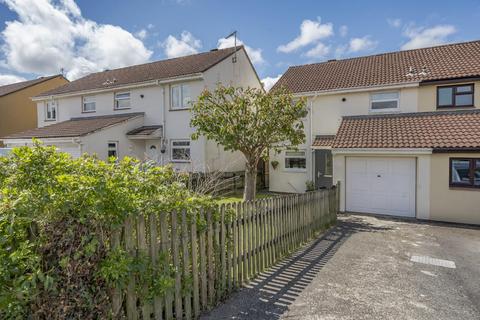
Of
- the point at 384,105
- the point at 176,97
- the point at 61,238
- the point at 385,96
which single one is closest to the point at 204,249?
the point at 61,238

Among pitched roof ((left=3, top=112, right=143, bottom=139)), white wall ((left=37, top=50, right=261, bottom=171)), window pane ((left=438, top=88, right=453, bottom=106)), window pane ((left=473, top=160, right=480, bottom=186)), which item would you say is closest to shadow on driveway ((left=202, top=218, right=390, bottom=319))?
window pane ((left=473, top=160, right=480, bottom=186))

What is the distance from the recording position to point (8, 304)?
2613 millimetres

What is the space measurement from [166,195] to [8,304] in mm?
2076

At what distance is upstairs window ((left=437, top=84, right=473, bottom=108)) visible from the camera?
43.2ft

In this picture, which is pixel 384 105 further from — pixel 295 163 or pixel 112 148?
pixel 112 148

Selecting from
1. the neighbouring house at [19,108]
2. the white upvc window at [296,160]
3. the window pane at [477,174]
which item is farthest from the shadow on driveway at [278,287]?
the neighbouring house at [19,108]

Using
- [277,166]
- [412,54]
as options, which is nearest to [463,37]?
[412,54]

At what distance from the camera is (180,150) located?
57.1 ft

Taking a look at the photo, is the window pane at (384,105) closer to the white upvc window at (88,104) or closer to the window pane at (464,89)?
the window pane at (464,89)

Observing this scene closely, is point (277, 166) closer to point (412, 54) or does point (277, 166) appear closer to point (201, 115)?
point (201, 115)

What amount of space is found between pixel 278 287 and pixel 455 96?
1342 centimetres

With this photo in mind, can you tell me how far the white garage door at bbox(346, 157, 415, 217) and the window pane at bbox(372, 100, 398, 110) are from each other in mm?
4126

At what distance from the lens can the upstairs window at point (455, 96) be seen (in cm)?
1316

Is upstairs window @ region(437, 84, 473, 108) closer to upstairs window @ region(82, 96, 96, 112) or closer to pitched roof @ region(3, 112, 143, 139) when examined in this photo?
pitched roof @ region(3, 112, 143, 139)
